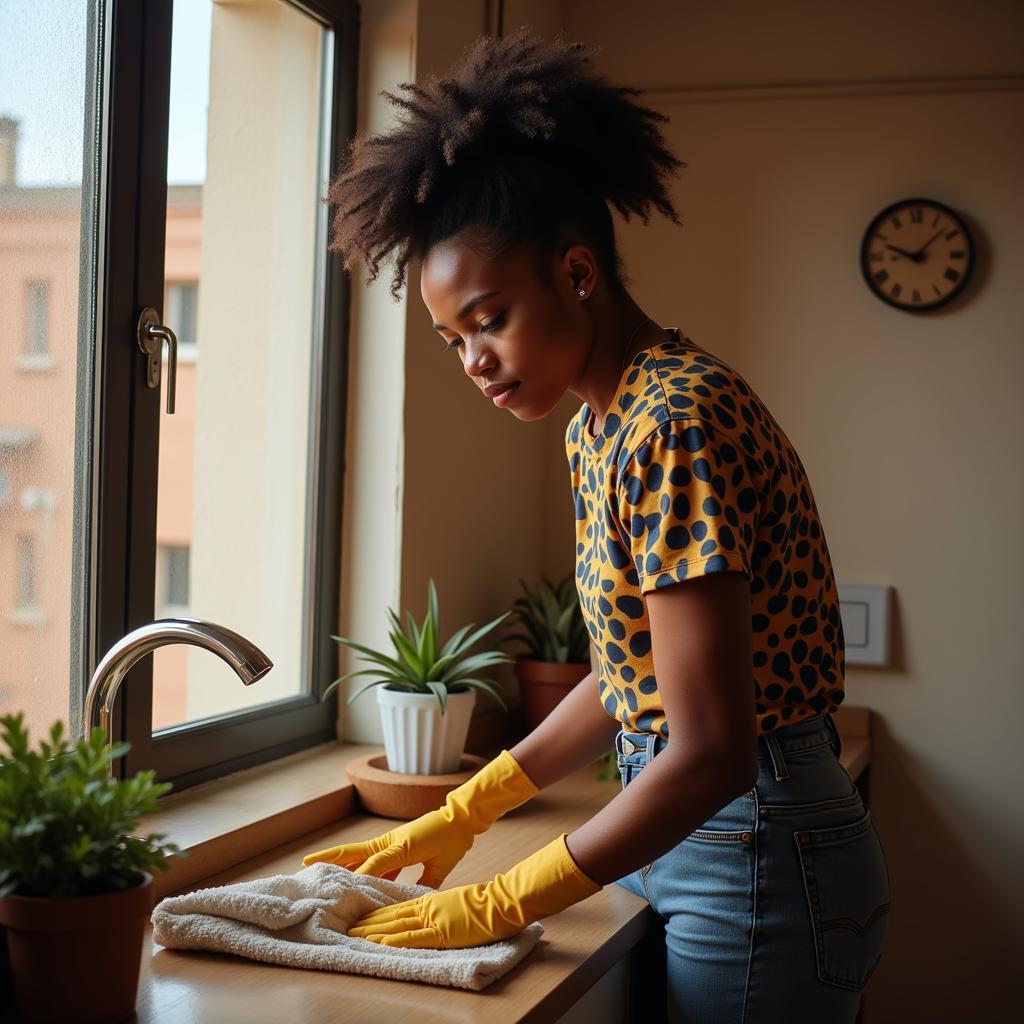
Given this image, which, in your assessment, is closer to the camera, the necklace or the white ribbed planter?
the necklace

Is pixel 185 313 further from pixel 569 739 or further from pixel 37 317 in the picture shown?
pixel 569 739

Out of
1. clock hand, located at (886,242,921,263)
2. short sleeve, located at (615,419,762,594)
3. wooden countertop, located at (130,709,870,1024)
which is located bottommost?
wooden countertop, located at (130,709,870,1024)

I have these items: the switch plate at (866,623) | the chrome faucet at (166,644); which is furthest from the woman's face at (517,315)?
the switch plate at (866,623)

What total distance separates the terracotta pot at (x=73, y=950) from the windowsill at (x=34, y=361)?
639 millimetres

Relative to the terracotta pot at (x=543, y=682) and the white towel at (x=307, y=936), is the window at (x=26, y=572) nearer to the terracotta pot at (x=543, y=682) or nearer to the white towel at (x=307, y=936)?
the white towel at (x=307, y=936)

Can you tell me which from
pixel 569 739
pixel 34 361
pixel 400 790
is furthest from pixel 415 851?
pixel 34 361

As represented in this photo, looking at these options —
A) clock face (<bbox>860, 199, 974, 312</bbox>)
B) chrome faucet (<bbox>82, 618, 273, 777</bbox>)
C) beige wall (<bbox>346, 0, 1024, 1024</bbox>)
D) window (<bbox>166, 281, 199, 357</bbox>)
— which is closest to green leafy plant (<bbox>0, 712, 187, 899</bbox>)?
chrome faucet (<bbox>82, 618, 273, 777</bbox>)

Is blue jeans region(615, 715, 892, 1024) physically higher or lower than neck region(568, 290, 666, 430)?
lower

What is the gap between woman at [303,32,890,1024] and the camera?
3.34 ft

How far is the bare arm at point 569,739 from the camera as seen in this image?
138 centimetres

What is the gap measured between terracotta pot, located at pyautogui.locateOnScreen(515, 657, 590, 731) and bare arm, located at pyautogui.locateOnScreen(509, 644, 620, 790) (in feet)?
2.40

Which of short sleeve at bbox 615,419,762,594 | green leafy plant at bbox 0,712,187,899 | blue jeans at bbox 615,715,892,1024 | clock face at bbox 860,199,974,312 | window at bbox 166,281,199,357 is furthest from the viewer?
clock face at bbox 860,199,974,312

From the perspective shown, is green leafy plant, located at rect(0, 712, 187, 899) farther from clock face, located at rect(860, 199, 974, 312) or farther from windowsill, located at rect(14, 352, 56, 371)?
clock face, located at rect(860, 199, 974, 312)

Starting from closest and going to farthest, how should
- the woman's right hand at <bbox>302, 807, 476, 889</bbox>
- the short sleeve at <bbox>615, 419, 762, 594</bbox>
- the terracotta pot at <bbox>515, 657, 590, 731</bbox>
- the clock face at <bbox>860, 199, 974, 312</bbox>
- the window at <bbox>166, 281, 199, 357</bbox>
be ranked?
1. the short sleeve at <bbox>615, 419, 762, 594</bbox>
2. the woman's right hand at <bbox>302, 807, 476, 889</bbox>
3. the window at <bbox>166, 281, 199, 357</bbox>
4. the terracotta pot at <bbox>515, 657, 590, 731</bbox>
5. the clock face at <bbox>860, 199, 974, 312</bbox>
